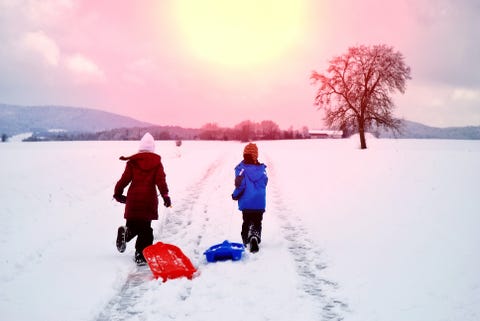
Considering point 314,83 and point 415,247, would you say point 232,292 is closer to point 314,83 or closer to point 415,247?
point 415,247

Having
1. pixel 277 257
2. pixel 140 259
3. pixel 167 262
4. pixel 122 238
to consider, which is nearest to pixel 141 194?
pixel 122 238

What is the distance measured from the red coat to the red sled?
630 mm

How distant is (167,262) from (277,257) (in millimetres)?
1894

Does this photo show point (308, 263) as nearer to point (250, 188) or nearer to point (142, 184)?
point (250, 188)

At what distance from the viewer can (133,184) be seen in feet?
22.8

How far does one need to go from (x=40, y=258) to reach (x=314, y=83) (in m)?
32.7

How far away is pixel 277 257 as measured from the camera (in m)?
6.93

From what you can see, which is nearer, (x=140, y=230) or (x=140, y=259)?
(x=140, y=259)

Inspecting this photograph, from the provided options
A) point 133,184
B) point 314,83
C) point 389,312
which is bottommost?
point 389,312

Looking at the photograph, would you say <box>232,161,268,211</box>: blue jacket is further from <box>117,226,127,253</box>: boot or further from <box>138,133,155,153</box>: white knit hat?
<box>117,226,127,253</box>: boot

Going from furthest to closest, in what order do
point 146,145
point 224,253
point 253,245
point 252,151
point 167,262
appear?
point 252,151, point 253,245, point 146,145, point 224,253, point 167,262

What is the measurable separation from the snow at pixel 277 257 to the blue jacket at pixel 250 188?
884 millimetres

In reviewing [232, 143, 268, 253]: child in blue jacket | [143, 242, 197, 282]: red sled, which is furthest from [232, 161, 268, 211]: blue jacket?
[143, 242, 197, 282]: red sled

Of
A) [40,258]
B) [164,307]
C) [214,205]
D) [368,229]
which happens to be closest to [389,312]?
[164,307]
